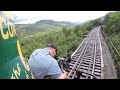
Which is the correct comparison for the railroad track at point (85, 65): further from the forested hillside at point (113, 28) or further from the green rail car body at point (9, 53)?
the green rail car body at point (9, 53)

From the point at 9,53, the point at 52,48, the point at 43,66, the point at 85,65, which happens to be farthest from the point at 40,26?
the point at 85,65

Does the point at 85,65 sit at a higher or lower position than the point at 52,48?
lower

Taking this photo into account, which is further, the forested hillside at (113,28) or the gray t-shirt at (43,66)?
the forested hillside at (113,28)

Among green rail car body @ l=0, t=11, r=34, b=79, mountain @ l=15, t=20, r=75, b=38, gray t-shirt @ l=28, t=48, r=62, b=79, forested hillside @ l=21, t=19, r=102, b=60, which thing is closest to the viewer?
green rail car body @ l=0, t=11, r=34, b=79

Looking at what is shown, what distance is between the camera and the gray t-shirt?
2.51 metres

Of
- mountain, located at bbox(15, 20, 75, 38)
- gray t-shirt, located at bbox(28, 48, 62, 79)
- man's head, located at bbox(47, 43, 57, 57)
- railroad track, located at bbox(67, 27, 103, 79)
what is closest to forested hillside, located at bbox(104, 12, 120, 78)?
railroad track, located at bbox(67, 27, 103, 79)

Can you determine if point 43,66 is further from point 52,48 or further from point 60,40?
point 60,40

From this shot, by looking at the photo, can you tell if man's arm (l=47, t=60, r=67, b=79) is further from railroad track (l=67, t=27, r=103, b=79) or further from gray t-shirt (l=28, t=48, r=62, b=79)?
railroad track (l=67, t=27, r=103, b=79)

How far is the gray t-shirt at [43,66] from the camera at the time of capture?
2.51 meters

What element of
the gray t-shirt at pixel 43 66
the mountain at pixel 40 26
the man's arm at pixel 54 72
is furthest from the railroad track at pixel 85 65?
the mountain at pixel 40 26

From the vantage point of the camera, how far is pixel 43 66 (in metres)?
2.52

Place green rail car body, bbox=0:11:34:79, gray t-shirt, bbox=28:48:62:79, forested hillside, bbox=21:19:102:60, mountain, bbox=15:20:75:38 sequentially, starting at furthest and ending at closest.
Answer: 1. forested hillside, bbox=21:19:102:60
2. mountain, bbox=15:20:75:38
3. gray t-shirt, bbox=28:48:62:79
4. green rail car body, bbox=0:11:34:79
